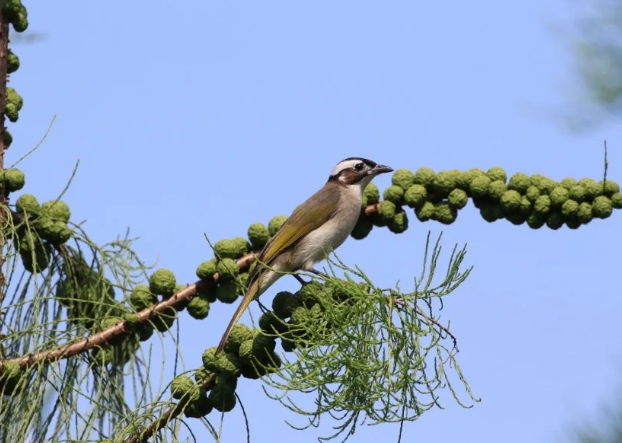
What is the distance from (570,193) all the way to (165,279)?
7.39 ft

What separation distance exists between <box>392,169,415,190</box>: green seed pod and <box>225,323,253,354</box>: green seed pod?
1.82 m

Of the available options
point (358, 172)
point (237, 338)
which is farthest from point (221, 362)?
point (358, 172)

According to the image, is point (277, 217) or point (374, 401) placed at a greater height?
point (277, 217)

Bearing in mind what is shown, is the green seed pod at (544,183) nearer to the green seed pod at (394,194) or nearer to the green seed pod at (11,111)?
the green seed pod at (394,194)

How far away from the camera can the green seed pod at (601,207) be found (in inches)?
242

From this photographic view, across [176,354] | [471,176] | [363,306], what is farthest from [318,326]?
[471,176]

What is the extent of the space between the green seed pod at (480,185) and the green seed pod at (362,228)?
72cm

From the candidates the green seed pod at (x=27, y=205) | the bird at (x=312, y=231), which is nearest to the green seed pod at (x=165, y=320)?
the bird at (x=312, y=231)

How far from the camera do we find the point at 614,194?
6.23 meters

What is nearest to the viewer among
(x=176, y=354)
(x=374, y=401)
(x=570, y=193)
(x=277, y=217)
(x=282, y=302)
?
(x=374, y=401)

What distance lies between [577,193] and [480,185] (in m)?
0.54

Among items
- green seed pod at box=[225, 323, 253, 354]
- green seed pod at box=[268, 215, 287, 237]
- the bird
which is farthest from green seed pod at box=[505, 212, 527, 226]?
→ green seed pod at box=[225, 323, 253, 354]

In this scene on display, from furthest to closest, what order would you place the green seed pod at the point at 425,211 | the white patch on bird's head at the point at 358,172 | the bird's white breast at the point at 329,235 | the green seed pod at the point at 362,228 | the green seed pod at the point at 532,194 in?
the white patch on bird's head at the point at 358,172 → the bird's white breast at the point at 329,235 → the green seed pod at the point at 362,228 → the green seed pod at the point at 425,211 → the green seed pod at the point at 532,194

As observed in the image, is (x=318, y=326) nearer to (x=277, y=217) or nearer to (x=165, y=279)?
(x=165, y=279)
